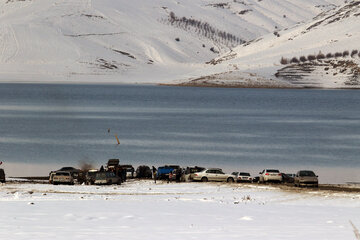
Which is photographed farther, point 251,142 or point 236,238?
point 251,142

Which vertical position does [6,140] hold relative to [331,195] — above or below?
above

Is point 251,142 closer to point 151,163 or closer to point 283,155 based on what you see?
point 283,155

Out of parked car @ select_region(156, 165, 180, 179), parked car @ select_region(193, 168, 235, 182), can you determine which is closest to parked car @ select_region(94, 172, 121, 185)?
parked car @ select_region(193, 168, 235, 182)

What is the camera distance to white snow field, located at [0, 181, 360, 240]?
95.5 feet

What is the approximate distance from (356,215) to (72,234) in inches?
512

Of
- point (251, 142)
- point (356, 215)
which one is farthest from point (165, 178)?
point (251, 142)

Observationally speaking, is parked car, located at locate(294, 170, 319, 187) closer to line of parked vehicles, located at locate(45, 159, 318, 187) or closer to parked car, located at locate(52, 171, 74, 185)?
line of parked vehicles, located at locate(45, 159, 318, 187)

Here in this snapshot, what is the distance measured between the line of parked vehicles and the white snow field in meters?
7.41

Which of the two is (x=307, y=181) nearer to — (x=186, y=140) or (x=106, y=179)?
(x=106, y=179)

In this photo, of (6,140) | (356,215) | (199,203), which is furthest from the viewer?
(6,140)

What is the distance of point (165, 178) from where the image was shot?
232ft

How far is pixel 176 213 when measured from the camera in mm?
35906

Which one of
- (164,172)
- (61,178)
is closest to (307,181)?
(61,178)

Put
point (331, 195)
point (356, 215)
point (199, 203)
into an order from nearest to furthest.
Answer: point (356, 215), point (199, 203), point (331, 195)
